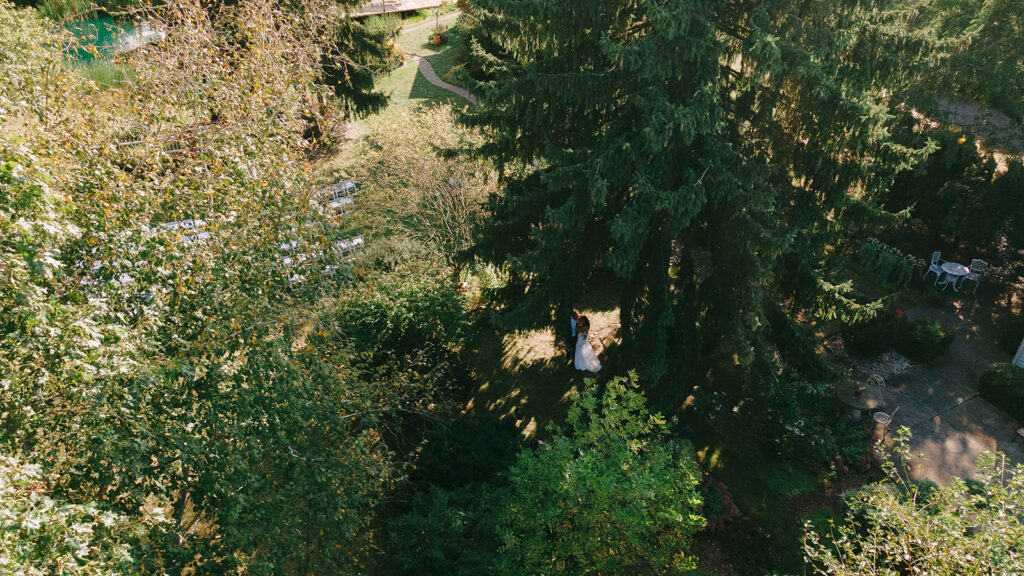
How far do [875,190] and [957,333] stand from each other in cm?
953

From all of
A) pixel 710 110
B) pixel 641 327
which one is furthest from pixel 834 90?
pixel 641 327

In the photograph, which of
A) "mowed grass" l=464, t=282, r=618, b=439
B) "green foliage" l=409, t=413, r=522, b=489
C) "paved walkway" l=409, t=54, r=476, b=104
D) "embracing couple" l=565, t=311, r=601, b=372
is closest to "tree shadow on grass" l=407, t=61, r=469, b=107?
"paved walkway" l=409, t=54, r=476, b=104

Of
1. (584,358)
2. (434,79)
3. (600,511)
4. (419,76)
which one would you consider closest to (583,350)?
(584,358)

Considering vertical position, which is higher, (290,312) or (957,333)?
(290,312)

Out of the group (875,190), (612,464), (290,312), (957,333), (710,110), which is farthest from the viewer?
(957,333)

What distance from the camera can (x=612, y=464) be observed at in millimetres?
8930

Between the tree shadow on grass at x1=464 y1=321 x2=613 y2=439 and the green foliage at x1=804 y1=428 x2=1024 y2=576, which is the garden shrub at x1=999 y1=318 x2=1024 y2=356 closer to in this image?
the tree shadow on grass at x1=464 y1=321 x2=613 y2=439

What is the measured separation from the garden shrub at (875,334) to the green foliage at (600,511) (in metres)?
9.74

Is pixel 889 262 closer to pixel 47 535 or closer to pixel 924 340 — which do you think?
pixel 924 340

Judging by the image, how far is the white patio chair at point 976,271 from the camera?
711 inches

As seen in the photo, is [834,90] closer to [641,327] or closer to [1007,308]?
[641,327]

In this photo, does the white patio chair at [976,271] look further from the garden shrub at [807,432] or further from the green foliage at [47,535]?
the green foliage at [47,535]

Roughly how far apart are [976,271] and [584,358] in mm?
13603

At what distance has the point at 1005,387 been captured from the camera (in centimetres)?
1412
